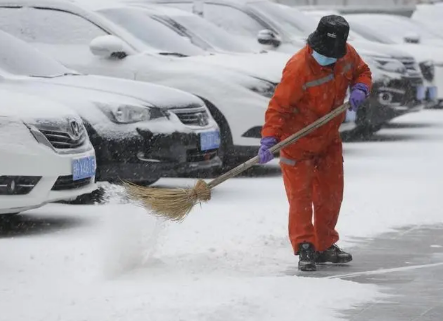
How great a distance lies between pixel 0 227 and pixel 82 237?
35.2 inches

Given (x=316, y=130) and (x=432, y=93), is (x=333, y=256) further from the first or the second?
(x=432, y=93)

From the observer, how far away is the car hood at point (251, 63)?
42.3ft

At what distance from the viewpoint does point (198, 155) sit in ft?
36.4

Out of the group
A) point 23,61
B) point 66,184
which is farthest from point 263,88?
point 66,184

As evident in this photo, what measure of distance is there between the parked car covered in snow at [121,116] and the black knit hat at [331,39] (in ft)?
10.2

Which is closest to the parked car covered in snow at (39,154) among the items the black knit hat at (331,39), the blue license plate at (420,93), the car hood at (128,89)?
the car hood at (128,89)

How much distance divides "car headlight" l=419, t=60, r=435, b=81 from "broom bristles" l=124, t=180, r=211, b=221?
12.0 metres

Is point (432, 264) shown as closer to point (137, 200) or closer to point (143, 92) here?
point (137, 200)

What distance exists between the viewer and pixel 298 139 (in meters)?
7.87

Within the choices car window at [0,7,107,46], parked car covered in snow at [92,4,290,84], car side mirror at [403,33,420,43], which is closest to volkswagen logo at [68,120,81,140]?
car window at [0,7,107,46]

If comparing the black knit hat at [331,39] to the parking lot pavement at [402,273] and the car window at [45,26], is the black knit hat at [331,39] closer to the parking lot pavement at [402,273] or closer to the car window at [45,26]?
the parking lot pavement at [402,273]

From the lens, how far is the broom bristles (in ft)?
25.7

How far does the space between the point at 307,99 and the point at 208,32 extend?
7.04 metres

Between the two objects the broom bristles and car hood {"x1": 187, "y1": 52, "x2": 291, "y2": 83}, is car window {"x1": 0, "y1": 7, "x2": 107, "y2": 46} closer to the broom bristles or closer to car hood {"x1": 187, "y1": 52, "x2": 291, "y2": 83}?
car hood {"x1": 187, "y1": 52, "x2": 291, "y2": 83}
